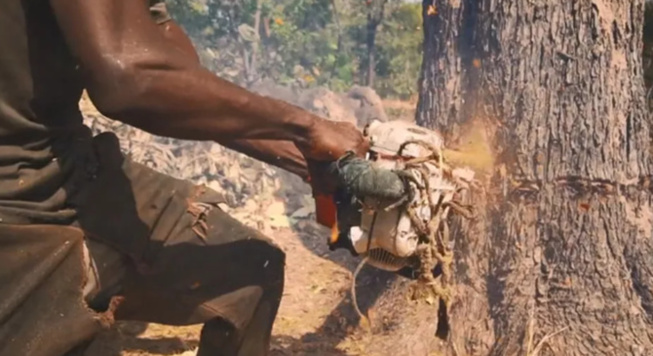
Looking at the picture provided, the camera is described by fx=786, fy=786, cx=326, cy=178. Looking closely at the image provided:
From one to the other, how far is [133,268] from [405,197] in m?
0.92

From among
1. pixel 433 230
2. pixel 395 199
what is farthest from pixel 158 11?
pixel 433 230

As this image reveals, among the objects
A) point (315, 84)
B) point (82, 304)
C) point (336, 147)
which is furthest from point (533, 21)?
point (315, 84)

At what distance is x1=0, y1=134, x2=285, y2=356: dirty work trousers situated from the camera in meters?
2.25

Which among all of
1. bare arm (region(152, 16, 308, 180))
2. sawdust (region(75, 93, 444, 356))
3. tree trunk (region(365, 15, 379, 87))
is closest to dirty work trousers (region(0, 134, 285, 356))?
bare arm (region(152, 16, 308, 180))

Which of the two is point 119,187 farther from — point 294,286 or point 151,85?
point 294,286

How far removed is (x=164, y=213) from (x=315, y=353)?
62.1 inches

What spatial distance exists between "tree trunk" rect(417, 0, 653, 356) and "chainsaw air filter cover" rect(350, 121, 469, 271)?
1050 mm

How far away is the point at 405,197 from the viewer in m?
2.45

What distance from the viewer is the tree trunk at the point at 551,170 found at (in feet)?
11.2

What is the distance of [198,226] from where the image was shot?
270cm

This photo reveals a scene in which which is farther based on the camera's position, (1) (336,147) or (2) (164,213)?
(2) (164,213)

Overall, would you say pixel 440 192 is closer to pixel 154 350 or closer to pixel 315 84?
pixel 154 350

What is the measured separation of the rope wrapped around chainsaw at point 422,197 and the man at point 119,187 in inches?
3.7

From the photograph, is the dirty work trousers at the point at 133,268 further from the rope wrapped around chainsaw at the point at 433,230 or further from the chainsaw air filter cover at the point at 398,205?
the rope wrapped around chainsaw at the point at 433,230
